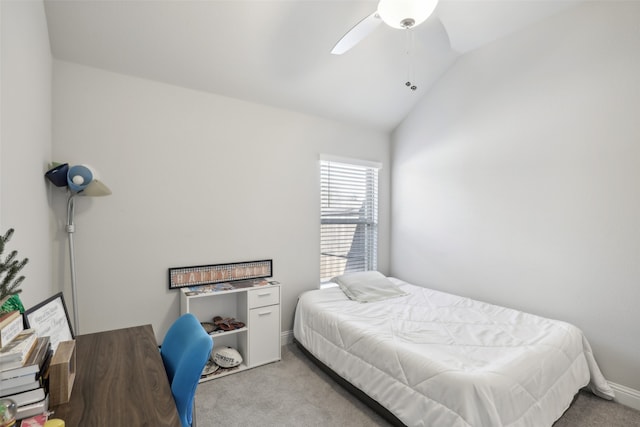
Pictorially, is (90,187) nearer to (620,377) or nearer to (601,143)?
(601,143)

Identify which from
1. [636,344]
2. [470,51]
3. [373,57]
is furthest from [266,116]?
[636,344]

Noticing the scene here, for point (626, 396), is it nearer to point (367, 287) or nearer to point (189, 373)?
point (367, 287)

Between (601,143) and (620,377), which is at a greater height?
(601,143)

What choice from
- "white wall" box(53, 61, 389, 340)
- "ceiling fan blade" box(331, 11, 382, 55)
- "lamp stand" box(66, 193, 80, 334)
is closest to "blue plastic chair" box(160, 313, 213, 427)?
"lamp stand" box(66, 193, 80, 334)

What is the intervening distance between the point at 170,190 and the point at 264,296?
1.20 m

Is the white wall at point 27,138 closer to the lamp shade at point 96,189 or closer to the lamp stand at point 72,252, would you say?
the lamp stand at point 72,252

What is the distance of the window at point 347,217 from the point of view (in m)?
3.41

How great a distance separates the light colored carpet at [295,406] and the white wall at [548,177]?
1.14 ft

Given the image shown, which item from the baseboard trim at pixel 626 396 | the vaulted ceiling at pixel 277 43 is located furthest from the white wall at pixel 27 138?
the baseboard trim at pixel 626 396

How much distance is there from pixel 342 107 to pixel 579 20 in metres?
2.00

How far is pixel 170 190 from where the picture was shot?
8.16 ft

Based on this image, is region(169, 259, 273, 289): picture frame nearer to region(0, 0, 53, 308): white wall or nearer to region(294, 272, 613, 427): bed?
region(294, 272, 613, 427): bed

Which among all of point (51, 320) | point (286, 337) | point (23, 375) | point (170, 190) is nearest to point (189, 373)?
point (23, 375)

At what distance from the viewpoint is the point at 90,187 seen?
2004 millimetres
